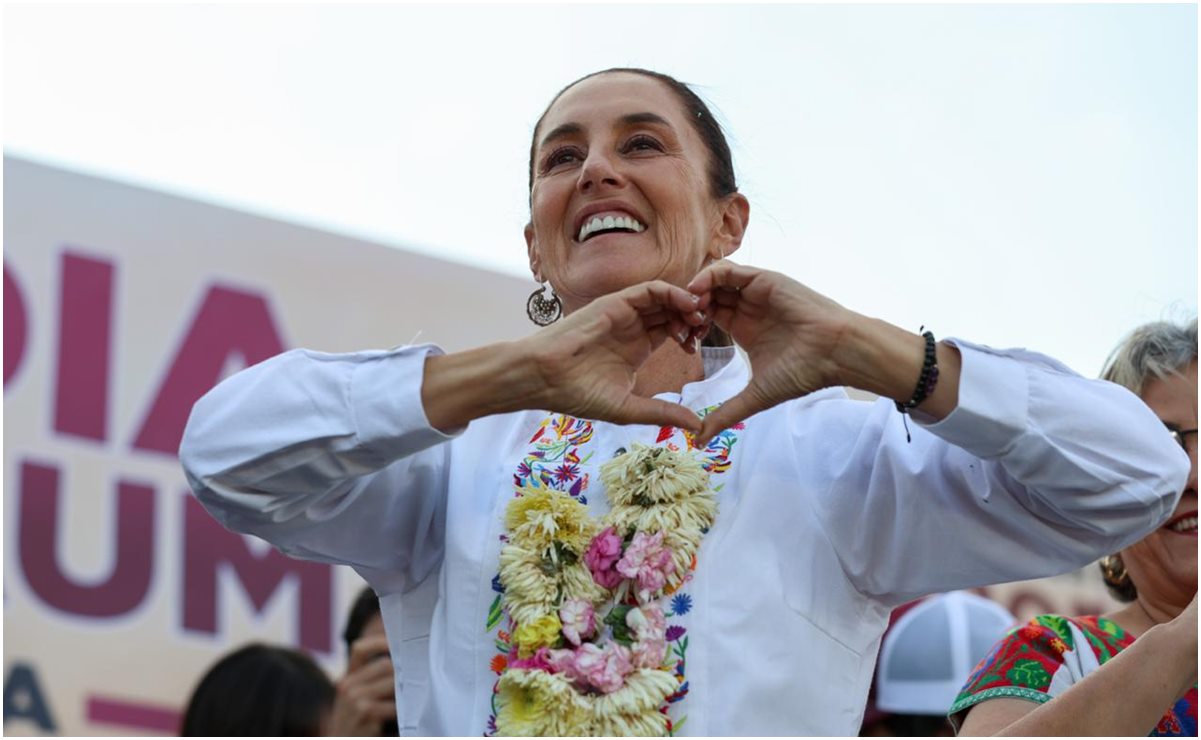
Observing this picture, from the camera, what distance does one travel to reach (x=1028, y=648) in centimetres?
314

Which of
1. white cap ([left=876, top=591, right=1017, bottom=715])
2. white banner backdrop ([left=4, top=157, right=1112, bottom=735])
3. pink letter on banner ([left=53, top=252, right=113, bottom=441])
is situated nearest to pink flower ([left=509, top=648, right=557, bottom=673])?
white cap ([left=876, top=591, right=1017, bottom=715])

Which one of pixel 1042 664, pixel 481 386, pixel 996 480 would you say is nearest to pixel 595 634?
pixel 481 386

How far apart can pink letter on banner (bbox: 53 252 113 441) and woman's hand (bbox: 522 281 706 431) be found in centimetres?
453

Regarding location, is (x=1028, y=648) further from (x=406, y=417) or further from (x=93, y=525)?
(x=93, y=525)

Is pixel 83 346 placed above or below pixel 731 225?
below

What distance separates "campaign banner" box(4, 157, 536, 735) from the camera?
6301 mm

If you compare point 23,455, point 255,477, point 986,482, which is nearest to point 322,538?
point 255,477

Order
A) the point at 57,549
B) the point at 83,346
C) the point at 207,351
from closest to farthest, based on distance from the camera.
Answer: the point at 57,549 < the point at 83,346 < the point at 207,351

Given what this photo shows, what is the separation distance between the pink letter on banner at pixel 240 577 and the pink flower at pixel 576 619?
4.24 metres

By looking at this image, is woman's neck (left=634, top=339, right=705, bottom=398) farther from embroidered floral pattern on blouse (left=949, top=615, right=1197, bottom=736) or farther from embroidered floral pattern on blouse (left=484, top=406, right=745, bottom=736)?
embroidered floral pattern on blouse (left=949, top=615, right=1197, bottom=736)

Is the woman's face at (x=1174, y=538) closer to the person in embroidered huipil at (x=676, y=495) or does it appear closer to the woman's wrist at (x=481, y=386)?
the person in embroidered huipil at (x=676, y=495)

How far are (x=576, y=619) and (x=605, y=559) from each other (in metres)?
0.10

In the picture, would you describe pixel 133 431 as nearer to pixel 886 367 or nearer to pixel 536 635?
pixel 536 635

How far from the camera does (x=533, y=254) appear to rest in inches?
125
